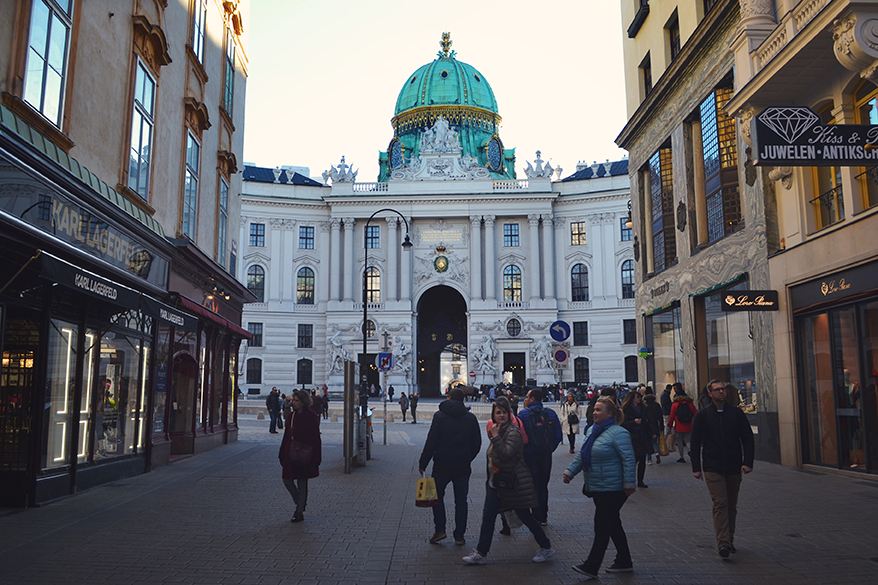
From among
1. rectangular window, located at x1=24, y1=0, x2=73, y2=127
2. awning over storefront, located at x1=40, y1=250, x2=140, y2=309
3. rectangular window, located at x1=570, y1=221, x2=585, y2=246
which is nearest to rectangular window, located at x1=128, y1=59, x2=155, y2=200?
rectangular window, located at x1=24, y1=0, x2=73, y2=127

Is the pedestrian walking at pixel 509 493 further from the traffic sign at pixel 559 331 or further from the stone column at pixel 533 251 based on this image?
the stone column at pixel 533 251

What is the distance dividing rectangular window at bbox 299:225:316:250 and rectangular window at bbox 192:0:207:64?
43.7 metres

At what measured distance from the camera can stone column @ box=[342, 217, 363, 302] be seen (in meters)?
62.1

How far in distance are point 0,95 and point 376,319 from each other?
5162cm

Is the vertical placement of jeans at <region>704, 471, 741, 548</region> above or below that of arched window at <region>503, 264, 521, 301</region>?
below

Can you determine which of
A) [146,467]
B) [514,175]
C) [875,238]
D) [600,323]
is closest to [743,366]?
[875,238]

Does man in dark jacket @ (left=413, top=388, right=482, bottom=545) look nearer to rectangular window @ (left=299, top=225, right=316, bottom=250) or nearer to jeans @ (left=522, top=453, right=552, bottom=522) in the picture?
jeans @ (left=522, top=453, right=552, bottom=522)

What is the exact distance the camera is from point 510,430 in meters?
7.82

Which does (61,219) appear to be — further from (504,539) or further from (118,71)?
(504,539)

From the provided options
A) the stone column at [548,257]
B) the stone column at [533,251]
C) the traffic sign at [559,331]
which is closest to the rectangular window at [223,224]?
the traffic sign at [559,331]

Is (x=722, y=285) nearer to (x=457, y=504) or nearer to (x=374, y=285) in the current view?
(x=457, y=504)

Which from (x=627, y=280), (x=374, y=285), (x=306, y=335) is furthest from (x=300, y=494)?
(x=627, y=280)

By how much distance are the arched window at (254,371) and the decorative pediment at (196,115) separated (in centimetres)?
4360

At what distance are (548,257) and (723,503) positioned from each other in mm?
55003
